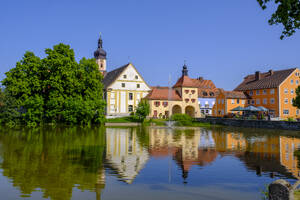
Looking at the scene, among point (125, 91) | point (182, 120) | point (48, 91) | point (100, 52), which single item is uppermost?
point (100, 52)

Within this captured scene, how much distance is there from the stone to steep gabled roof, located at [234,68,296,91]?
196ft

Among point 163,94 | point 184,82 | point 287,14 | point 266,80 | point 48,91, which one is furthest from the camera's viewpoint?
point 184,82

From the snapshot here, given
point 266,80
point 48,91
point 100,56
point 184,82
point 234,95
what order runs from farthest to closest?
point 100,56, point 184,82, point 234,95, point 266,80, point 48,91

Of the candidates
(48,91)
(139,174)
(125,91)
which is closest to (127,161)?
(139,174)

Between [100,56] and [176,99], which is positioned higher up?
[100,56]

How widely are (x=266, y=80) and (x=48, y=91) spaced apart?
158 ft

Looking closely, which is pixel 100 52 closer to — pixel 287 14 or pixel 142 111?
pixel 142 111

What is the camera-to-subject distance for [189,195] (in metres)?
8.60

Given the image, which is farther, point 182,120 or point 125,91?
point 125,91

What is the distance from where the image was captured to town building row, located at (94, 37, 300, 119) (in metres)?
60.0

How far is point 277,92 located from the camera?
59219mm

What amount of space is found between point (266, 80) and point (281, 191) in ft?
213

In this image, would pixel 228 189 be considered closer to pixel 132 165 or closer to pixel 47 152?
pixel 132 165

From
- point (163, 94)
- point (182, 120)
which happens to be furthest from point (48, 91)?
point (163, 94)
